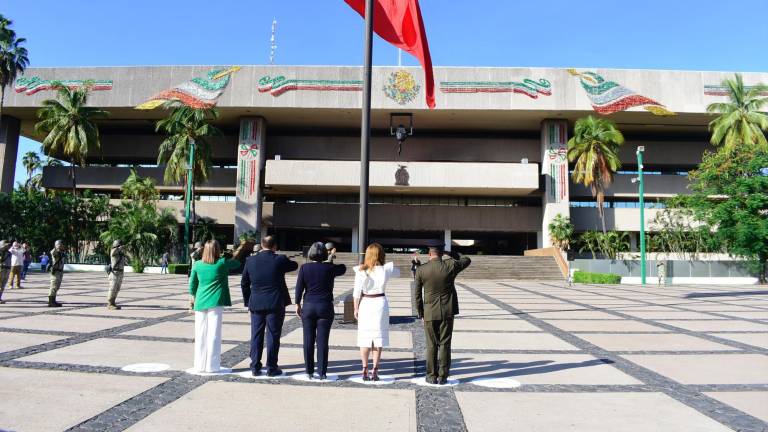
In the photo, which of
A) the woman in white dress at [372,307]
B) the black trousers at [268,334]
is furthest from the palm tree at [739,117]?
the black trousers at [268,334]

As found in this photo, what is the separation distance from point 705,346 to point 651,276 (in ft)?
84.2

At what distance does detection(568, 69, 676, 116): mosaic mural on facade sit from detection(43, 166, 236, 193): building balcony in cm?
3056

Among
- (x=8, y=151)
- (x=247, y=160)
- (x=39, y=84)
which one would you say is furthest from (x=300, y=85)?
(x=8, y=151)

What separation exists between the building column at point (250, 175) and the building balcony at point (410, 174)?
4.32 ft

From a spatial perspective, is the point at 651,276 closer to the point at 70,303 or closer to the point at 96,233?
the point at 70,303

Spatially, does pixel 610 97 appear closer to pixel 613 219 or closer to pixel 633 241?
pixel 613 219

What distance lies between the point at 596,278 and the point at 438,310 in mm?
26735

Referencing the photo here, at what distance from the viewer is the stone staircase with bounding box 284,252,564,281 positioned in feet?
106

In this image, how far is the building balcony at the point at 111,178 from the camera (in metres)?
41.8

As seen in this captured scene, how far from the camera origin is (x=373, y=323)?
539 centimetres

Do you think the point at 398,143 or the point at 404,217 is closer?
the point at 398,143

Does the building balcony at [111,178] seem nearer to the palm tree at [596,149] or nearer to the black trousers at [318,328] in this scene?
the palm tree at [596,149]

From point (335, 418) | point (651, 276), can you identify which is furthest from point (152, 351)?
point (651, 276)

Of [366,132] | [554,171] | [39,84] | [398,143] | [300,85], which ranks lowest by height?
[366,132]
